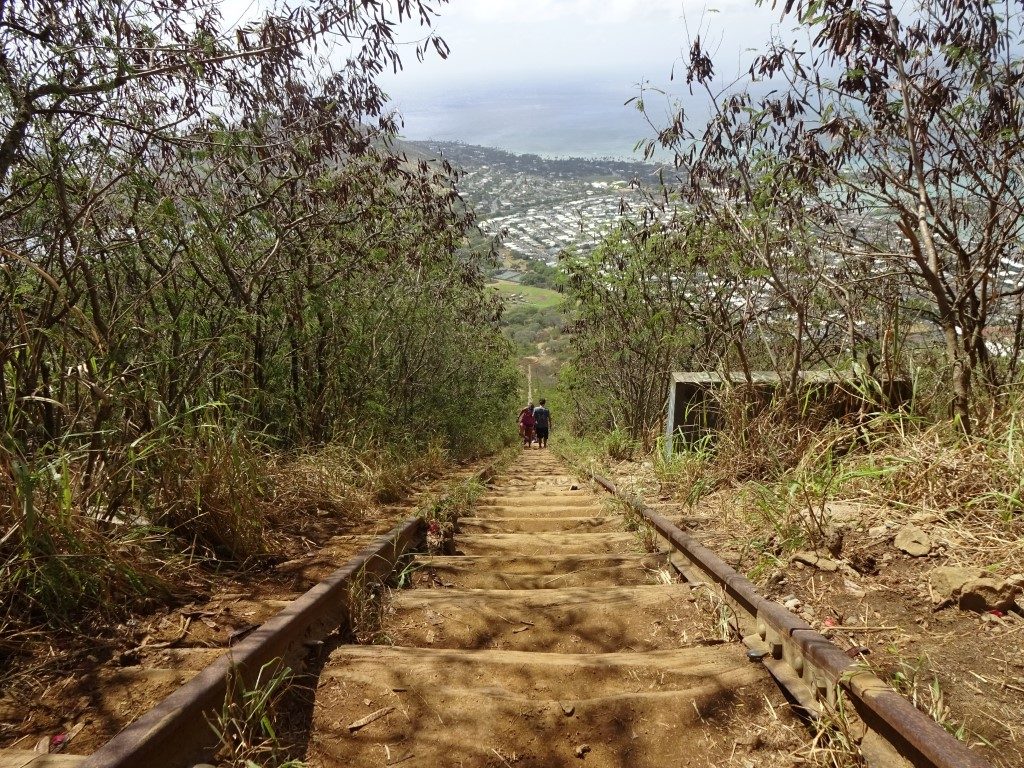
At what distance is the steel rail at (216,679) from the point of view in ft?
5.85

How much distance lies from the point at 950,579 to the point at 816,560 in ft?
2.03

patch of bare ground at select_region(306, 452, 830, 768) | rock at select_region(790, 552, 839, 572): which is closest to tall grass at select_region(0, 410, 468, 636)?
patch of bare ground at select_region(306, 452, 830, 768)

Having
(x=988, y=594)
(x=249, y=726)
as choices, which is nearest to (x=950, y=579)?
(x=988, y=594)

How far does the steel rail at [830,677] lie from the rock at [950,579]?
29.0 inches

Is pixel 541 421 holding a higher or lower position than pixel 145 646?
lower

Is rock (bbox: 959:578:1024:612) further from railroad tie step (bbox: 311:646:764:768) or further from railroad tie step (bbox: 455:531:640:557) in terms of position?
railroad tie step (bbox: 455:531:640:557)

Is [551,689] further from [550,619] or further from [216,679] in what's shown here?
[216,679]

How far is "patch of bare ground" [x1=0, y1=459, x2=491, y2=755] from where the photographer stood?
7.21ft

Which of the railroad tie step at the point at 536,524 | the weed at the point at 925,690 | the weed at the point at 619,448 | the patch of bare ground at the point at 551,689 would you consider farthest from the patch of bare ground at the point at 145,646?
the weed at the point at 619,448

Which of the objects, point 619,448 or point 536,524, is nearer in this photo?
point 536,524

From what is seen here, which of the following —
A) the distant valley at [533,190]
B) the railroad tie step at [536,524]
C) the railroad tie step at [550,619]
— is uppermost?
the distant valley at [533,190]

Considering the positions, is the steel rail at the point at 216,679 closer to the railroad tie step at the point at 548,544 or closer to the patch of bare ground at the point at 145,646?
the patch of bare ground at the point at 145,646

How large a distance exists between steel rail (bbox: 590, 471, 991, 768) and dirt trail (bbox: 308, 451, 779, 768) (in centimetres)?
15

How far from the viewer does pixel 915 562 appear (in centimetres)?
326
